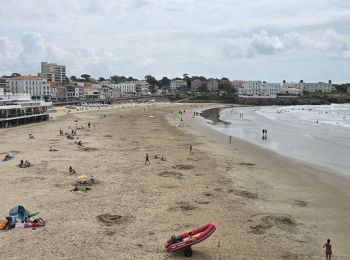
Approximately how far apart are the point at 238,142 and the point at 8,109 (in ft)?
113

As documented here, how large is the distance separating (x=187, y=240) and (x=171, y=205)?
523 cm

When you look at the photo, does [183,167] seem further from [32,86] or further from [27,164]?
[32,86]

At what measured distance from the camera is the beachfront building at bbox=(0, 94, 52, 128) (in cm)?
5719

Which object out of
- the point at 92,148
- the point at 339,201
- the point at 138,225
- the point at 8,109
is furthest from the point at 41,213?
the point at 8,109

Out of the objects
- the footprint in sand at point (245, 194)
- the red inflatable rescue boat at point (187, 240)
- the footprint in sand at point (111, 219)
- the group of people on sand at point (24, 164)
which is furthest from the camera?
the group of people on sand at point (24, 164)

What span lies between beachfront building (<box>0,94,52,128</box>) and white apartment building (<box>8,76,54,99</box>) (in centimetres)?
7421

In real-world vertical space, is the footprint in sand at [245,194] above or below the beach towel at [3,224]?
below

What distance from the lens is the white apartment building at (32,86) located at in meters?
143

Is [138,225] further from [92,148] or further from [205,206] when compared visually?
[92,148]

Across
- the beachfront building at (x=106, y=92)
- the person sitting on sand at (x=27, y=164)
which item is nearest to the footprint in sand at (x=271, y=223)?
the person sitting on sand at (x=27, y=164)

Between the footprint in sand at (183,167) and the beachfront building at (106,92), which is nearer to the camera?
the footprint in sand at (183,167)

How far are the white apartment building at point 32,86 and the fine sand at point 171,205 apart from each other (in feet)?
382

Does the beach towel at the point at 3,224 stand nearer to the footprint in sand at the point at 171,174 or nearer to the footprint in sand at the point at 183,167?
the footprint in sand at the point at 171,174

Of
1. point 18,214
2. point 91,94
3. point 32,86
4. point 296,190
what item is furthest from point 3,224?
point 91,94
